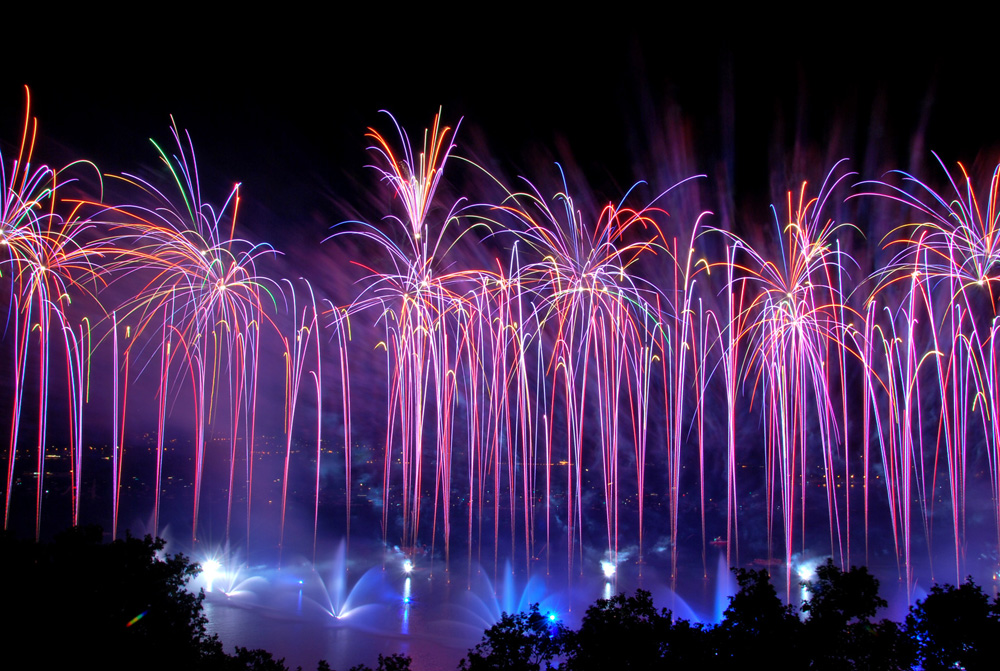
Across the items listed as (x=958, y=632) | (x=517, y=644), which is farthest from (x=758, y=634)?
(x=517, y=644)

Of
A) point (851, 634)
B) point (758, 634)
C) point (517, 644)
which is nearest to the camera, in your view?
point (758, 634)

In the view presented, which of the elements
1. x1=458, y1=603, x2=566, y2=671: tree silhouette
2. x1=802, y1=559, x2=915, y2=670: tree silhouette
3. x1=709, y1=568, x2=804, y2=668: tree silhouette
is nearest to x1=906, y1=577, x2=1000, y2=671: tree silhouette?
x1=802, y1=559, x2=915, y2=670: tree silhouette

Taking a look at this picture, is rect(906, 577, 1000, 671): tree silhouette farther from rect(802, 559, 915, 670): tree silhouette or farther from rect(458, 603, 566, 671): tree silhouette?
rect(458, 603, 566, 671): tree silhouette

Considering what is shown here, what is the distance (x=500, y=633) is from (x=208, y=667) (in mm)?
4923

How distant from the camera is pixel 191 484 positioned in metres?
63.9

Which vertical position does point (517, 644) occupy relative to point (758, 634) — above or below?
below

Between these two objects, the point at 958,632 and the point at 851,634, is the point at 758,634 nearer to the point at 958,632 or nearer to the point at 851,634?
the point at 851,634

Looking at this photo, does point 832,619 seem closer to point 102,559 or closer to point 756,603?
point 756,603

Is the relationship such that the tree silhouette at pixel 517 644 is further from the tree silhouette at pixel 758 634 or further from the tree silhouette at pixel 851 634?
the tree silhouette at pixel 851 634

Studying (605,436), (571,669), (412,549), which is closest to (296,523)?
(412,549)

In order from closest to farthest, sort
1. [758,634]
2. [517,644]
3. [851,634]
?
[758,634], [851,634], [517,644]

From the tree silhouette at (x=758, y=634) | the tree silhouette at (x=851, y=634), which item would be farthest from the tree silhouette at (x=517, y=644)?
the tree silhouette at (x=851, y=634)

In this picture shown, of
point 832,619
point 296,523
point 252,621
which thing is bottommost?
point 252,621

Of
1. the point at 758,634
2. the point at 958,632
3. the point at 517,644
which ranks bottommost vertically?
the point at 517,644
